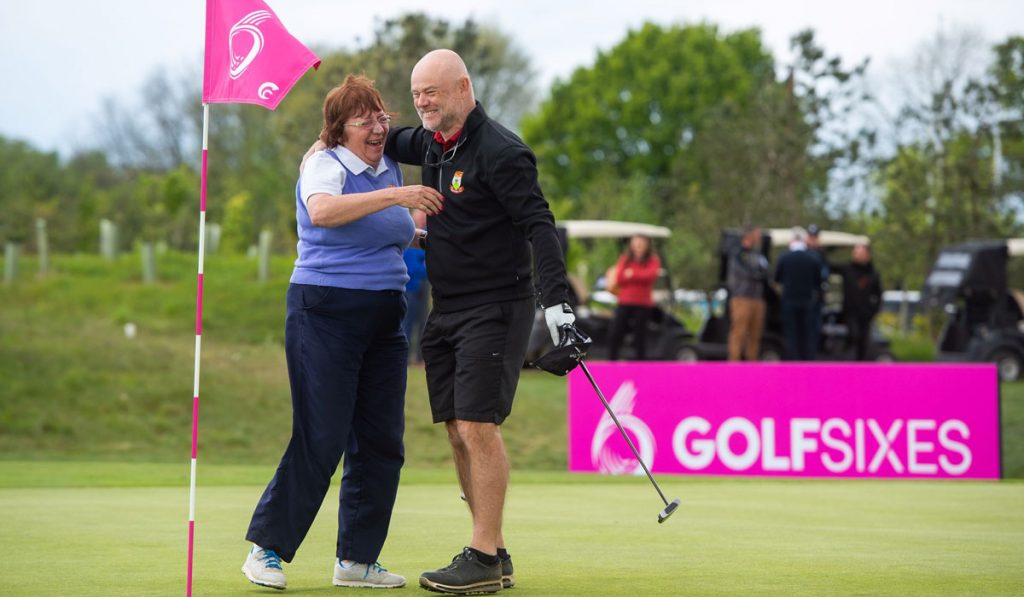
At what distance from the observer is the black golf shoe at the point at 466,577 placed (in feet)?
19.3

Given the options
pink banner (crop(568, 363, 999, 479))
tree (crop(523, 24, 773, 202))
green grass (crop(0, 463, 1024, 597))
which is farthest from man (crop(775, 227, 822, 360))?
tree (crop(523, 24, 773, 202))

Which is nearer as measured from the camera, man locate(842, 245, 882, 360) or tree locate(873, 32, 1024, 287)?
man locate(842, 245, 882, 360)

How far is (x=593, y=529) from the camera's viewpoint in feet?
27.9

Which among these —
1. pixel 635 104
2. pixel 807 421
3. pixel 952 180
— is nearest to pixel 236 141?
pixel 635 104

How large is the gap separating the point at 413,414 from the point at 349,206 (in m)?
13.6

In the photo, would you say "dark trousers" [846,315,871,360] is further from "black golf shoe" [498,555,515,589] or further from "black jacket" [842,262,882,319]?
"black golf shoe" [498,555,515,589]

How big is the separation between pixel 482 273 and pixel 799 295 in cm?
1552

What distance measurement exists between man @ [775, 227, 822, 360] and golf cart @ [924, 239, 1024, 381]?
308 centimetres

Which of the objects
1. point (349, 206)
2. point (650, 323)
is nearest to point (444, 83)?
point (349, 206)

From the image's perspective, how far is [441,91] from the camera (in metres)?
6.18

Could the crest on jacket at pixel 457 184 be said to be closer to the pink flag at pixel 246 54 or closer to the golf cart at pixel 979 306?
the pink flag at pixel 246 54

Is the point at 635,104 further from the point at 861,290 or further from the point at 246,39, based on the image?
the point at 246,39

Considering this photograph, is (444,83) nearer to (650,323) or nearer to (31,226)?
(650,323)

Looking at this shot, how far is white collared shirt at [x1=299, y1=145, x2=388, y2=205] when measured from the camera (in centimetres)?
602
